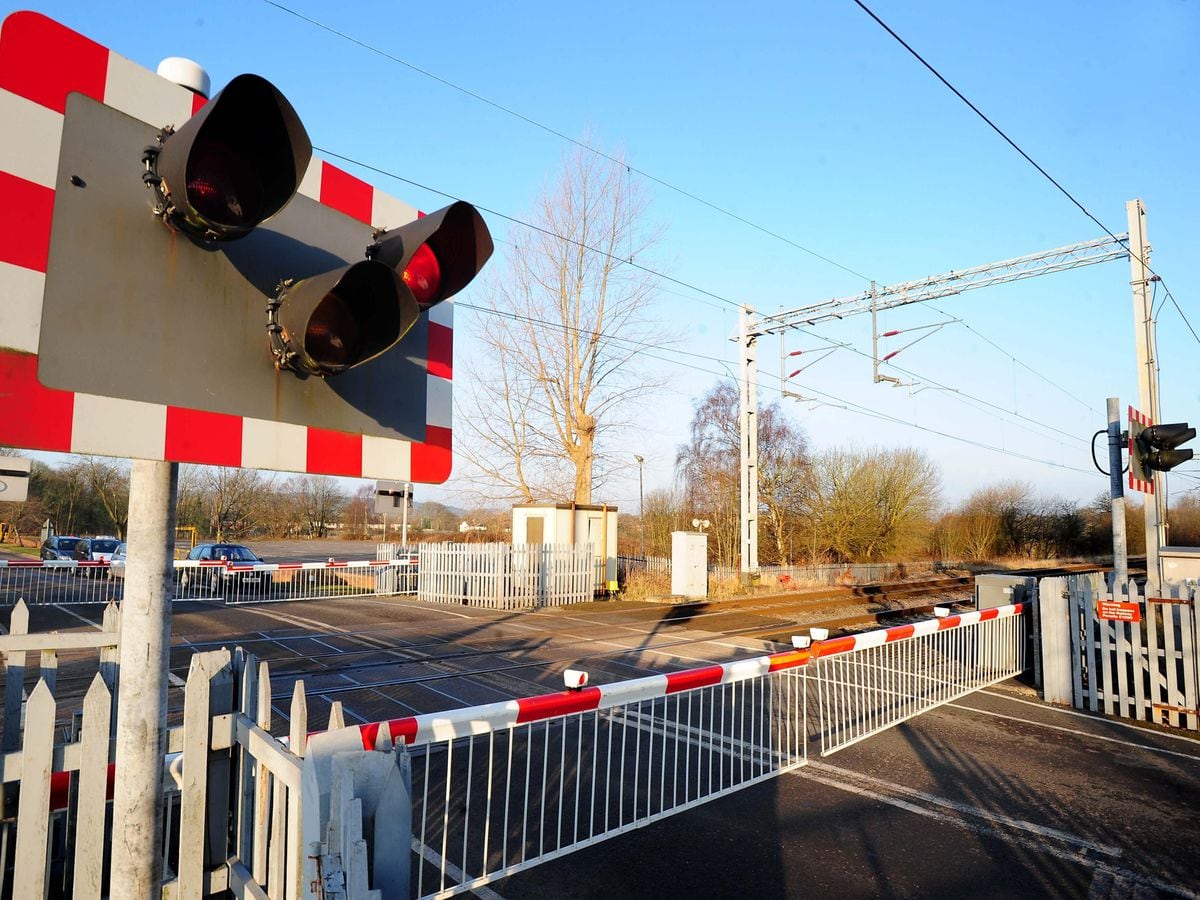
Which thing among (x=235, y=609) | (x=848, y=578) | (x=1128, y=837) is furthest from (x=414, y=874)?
(x=848, y=578)

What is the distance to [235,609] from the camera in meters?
15.8

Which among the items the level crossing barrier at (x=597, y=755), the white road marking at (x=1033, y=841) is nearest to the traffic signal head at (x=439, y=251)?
the level crossing barrier at (x=597, y=755)

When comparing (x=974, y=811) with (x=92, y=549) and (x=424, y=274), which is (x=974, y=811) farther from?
(x=92, y=549)

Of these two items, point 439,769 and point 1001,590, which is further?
point 1001,590

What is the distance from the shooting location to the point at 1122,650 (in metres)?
7.37

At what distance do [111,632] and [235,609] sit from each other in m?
14.0

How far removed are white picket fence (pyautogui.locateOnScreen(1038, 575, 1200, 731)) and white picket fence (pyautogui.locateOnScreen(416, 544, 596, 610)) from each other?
38.8 feet

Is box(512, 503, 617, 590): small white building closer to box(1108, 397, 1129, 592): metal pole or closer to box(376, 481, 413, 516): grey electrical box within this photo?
box(376, 481, 413, 516): grey electrical box

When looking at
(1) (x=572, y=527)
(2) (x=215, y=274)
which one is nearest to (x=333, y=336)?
(2) (x=215, y=274)

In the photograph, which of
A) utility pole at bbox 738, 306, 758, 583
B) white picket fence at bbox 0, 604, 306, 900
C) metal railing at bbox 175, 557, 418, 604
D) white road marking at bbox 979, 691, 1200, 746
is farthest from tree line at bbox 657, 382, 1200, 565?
white picket fence at bbox 0, 604, 306, 900

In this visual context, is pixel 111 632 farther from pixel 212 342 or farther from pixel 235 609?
pixel 235 609

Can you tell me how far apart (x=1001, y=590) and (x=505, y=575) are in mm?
10894

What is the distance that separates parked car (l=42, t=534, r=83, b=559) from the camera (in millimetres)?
26312

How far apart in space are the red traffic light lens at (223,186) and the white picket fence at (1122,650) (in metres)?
8.41
